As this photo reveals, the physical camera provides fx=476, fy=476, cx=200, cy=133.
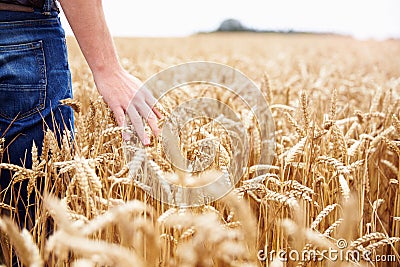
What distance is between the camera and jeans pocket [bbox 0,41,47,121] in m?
1.37

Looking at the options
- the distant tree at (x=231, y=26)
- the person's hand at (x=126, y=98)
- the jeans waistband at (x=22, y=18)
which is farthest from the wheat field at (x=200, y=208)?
the distant tree at (x=231, y=26)

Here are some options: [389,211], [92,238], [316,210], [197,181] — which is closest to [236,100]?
[389,211]

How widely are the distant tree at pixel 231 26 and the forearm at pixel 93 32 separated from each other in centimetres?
4286

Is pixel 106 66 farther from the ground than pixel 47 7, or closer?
closer

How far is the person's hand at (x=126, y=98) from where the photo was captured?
133 cm

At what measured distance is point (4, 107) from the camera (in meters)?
1.40

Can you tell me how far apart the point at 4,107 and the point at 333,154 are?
3.29ft

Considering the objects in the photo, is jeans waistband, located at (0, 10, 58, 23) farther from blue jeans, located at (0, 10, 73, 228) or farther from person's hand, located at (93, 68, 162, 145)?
person's hand, located at (93, 68, 162, 145)

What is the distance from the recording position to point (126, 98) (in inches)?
53.1

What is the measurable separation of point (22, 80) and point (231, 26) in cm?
4502

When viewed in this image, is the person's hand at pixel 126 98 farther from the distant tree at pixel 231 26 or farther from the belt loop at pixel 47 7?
the distant tree at pixel 231 26

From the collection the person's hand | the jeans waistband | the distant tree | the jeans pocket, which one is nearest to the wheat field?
the person's hand

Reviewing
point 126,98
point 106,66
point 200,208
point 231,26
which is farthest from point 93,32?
point 231,26

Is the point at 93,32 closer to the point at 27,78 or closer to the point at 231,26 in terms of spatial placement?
the point at 27,78
